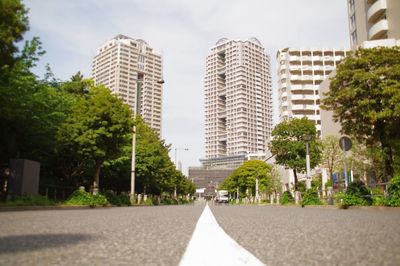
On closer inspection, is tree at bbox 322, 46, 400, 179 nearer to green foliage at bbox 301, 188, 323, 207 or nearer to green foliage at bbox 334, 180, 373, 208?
green foliage at bbox 334, 180, 373, 208

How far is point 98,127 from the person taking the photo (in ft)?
79.2

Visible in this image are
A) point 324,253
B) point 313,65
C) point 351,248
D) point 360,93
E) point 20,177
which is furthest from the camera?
point 313,65

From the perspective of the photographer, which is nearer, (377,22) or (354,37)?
(377,22)

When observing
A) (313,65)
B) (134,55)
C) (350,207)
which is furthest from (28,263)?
(134,55)

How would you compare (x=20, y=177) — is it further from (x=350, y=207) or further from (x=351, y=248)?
(x=351, y=248)

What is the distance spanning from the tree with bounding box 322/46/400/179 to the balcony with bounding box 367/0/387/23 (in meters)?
25.7

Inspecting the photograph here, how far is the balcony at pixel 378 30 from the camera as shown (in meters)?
44.1

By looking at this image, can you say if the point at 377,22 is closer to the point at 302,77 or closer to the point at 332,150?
the point at 332,150

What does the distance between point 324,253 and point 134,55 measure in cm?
16170

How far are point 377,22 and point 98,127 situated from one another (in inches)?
1422

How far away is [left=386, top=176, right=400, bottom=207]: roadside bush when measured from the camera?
575 inches

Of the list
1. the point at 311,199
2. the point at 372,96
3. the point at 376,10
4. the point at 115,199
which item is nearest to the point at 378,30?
the point at 376,10

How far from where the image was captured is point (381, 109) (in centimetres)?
2000

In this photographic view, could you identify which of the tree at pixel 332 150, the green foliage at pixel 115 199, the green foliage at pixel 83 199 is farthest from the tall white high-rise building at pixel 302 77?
the green foliage at pixel 83 199
